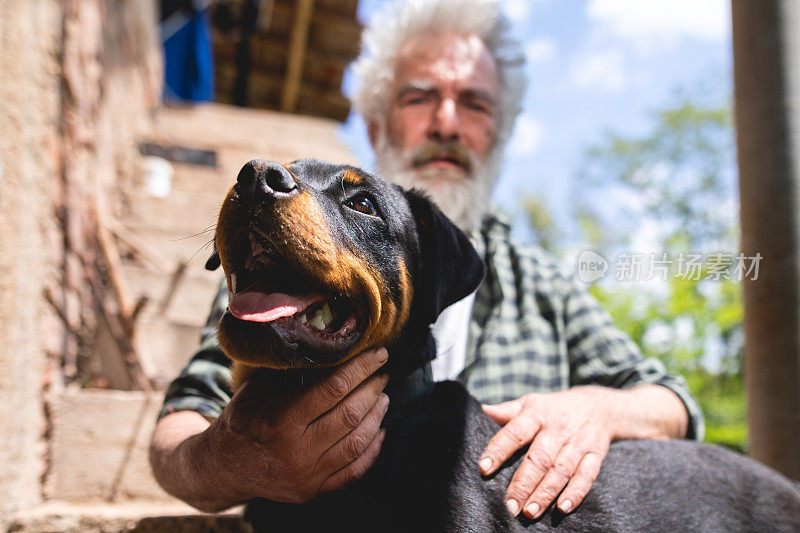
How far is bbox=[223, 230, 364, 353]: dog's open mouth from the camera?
122 centimetres

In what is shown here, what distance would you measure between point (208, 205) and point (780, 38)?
10.8 feet

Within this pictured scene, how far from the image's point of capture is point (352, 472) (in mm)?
1404

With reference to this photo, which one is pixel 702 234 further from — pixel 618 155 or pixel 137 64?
pixel 137 64

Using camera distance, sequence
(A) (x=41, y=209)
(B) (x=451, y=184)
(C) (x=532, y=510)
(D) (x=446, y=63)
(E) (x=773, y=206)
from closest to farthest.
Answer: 1. (C) (x=532, y=510)
2. (E) (x=773, y=206)
3. (A) (x=41, y=209)
4. (B) (x=451, y=184)
5. (D) (x=446, y=63)

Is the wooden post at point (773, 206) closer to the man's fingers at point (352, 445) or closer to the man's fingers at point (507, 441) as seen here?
the man's fingers at point (507, 441)

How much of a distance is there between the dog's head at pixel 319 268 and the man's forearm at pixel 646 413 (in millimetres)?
661

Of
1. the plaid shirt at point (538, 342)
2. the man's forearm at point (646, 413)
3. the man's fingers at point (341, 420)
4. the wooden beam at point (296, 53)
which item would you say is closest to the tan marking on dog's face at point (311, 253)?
the man's fingers at point (341, 420)

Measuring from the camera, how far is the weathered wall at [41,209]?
6.31 ft

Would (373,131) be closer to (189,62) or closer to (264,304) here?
→ (264,304)

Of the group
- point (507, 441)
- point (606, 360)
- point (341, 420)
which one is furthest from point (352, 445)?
point (606, 360)

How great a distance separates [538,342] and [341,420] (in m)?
1.07

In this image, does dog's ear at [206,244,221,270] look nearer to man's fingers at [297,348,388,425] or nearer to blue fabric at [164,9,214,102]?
man's fingers at [297,348,388,425]

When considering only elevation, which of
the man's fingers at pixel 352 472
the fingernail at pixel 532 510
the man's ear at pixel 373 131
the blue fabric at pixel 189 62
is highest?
the blue fabric at pixel 189 62

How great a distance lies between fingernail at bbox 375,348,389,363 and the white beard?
3.29 feet
